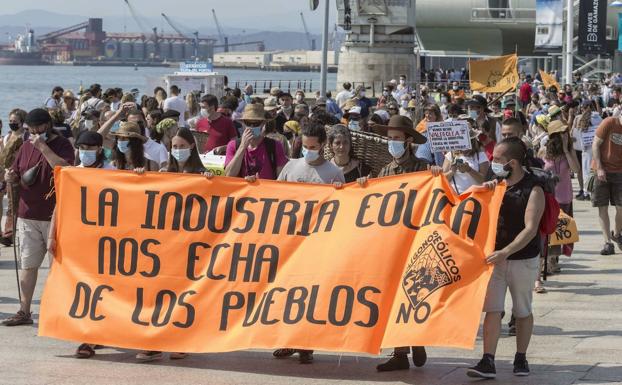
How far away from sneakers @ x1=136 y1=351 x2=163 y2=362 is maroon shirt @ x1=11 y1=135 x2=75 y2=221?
166 centimetres

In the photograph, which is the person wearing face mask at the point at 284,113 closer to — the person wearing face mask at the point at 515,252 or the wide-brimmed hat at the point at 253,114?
Answer: the wide-brimmed hat at the point at 253,114

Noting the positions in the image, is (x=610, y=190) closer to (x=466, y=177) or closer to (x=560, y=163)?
(x=560, y=163)

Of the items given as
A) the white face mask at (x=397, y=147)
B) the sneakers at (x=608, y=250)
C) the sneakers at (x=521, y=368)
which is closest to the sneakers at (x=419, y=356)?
the sneakers at (x=521, y=368)

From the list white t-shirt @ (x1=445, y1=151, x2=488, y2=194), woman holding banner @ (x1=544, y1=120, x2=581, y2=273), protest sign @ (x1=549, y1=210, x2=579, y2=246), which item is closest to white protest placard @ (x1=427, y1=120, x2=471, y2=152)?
white t-shirt @ (x1=445, y1=151, x2=488, y2=194)

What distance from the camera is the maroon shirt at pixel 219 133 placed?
15664 millimetres

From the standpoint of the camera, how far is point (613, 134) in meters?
15.1

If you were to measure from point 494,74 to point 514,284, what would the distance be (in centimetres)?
2229

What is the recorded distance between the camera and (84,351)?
955 centimetres

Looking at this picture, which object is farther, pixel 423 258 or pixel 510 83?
pixel 510 83

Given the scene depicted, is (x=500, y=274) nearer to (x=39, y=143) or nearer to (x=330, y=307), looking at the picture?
(x=330, y=307)

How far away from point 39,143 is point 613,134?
720 centimetres

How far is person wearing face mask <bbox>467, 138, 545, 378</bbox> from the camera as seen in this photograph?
28.5 ft

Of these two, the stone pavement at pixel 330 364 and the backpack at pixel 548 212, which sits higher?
the backpack at pixel 548 212

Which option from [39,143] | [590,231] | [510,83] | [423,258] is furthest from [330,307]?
[510,83]
